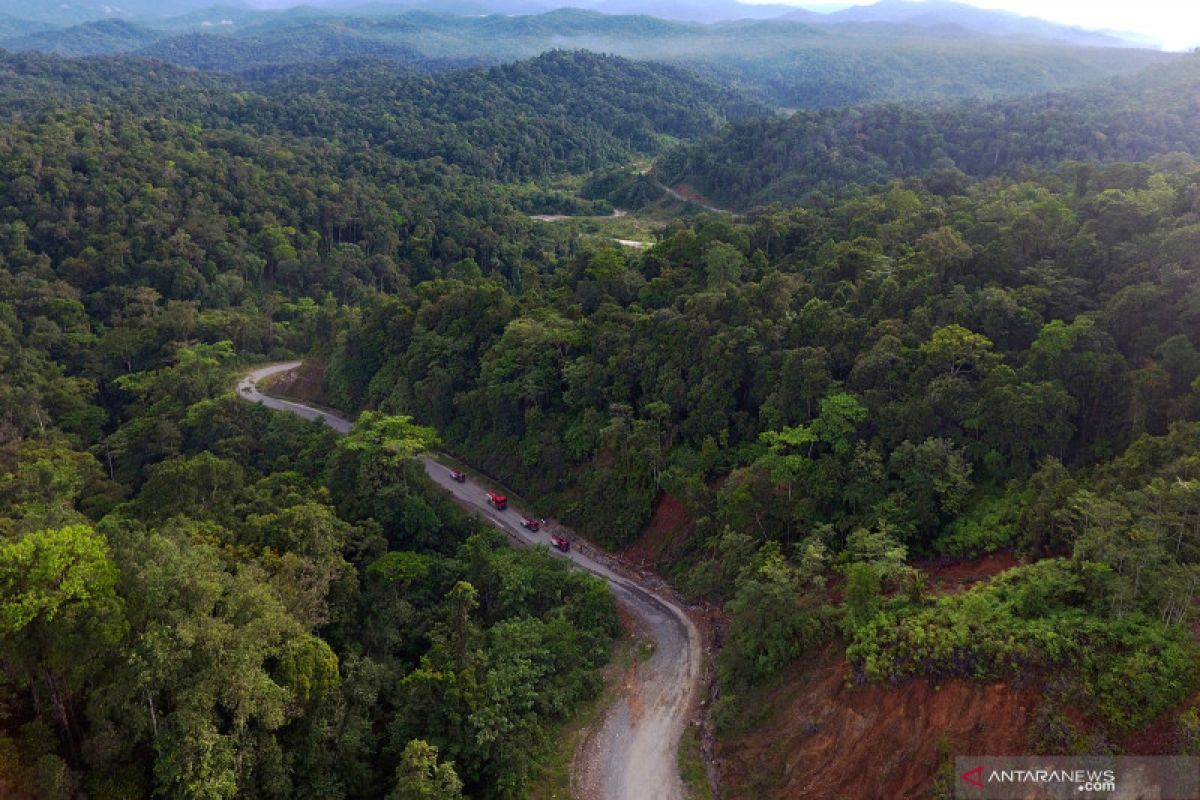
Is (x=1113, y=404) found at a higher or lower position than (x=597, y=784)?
higher

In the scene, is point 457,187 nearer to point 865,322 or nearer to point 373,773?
point 865,322

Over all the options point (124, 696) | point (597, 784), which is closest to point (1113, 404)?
point (597, 784)

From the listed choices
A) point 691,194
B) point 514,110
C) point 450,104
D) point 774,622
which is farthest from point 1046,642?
point 450,104

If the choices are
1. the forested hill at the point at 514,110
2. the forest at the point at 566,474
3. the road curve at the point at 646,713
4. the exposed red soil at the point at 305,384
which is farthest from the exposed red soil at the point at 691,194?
the road curve at the point at 646,713

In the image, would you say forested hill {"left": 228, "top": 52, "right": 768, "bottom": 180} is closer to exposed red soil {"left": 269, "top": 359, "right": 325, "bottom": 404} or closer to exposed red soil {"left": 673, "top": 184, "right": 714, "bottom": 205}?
exposed red soil {"left": 673, "top": 184, "right": 714, "bottom": 205}

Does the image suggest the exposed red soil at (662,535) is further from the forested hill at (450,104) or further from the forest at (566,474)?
the forested hill at (450,104)

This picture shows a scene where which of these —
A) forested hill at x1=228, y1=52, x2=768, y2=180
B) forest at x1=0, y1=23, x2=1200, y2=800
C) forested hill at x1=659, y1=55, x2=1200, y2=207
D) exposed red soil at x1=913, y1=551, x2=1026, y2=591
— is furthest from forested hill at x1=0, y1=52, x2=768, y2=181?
exposed red soil at x1=913, y1=551, x2=1026, y2=591
